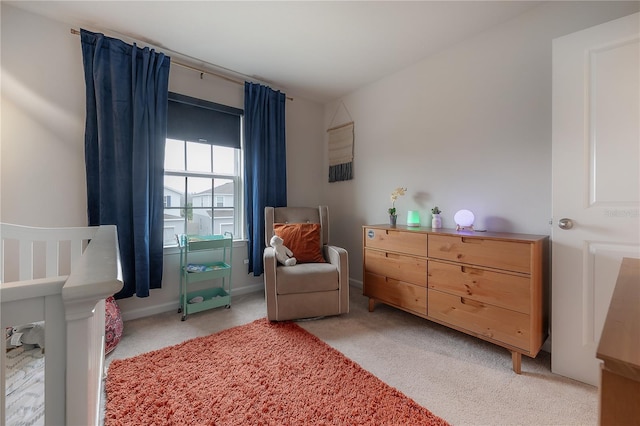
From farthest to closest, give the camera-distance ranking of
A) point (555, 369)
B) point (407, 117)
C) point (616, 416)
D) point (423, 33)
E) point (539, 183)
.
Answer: point (407, 117) → point (423, 33) → point (539, 183) → point (555, 369) → point (616, 416)

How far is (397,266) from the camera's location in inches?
85.3

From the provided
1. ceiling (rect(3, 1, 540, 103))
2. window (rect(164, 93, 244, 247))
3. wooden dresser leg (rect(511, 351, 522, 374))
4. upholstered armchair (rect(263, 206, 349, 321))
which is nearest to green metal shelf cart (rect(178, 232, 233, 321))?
window (rect(164, 93, 244, 247))

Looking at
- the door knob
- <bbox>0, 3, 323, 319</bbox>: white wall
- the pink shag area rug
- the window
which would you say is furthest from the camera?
the window

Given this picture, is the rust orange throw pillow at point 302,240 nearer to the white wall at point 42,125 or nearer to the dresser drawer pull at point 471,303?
the dresser drawer pull at point 471,303

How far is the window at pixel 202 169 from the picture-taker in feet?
8.25

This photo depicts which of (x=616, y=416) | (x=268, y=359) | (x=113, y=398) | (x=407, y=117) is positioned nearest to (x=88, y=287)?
(x=616, y=416)

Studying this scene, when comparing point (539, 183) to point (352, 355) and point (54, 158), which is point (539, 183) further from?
point (54, 158)

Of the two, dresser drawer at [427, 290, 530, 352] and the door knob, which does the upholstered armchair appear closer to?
dresser drawer at [427, 290, 530, 352]

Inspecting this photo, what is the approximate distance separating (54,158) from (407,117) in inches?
119

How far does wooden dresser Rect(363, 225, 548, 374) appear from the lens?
4.97 ft

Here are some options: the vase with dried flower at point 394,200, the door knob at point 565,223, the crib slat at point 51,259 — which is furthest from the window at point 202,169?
the door knob at point 565,223

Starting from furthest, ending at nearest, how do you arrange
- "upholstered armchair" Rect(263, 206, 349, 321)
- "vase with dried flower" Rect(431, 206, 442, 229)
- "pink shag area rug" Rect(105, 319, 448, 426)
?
1. "vase with dried flower" Rect(431, 206, 442, 229)
2. "upholstered armchair" Rect(263, 206, 349, 321)
3. "pink shag area rug" Rect(105, 319, 448, 426)

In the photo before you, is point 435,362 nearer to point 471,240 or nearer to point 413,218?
point 471,240

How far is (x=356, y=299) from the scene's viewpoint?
8.87ft
